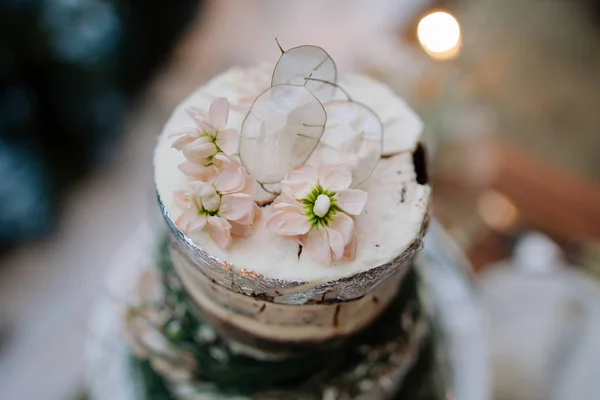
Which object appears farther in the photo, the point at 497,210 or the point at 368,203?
the point at 497,210

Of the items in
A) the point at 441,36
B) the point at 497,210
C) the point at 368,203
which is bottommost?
the point at 497,210

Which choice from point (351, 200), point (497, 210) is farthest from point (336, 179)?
point (497, 210)

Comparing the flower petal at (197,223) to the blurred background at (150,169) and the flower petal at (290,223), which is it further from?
the blurred background at (150,169)

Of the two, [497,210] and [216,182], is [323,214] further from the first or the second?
[497,210]

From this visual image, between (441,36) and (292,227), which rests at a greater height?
(292,227)

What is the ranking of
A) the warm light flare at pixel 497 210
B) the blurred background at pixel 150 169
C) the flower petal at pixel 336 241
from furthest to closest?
the warm light flare at pixel 497 210 → the blurred background at pixel 150 169 → the flower petal at pixel 336 241

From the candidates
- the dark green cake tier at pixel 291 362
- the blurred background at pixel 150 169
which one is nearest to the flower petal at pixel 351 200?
the dark green cake tier at pixel 291 362

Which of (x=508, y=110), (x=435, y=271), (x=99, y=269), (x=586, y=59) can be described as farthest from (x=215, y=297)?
(x=586, y=59)
